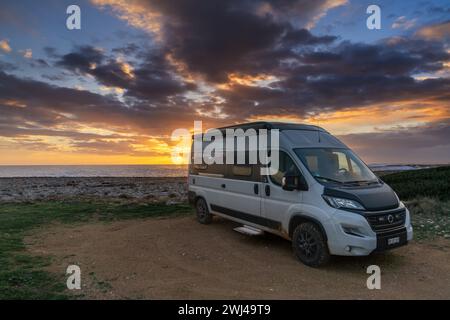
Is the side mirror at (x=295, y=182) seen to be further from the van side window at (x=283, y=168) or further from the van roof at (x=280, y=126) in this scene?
the van roof at (x=280, y=126)

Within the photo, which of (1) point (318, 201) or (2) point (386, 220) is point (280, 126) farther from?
(2) point (386, 220)

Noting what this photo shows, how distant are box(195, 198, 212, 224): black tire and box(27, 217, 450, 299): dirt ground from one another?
2.62 feet

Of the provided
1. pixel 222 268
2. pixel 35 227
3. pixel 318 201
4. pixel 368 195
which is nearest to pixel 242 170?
pixel 318 201

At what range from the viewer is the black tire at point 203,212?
37.3 feet

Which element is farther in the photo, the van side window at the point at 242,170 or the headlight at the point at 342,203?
the van side window at the point at 242,170

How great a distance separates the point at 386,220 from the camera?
22.8 ft

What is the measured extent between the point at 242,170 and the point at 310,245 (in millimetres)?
2977

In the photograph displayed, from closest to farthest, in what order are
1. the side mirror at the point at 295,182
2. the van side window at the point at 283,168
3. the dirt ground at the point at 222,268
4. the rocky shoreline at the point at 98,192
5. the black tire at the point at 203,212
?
the dirt ground at the point at 222,268 < the side mirror at the point at 295,182 < the van side window at the point at 283,168 < the black tire at the point at 203,212 < the rocky shoreline at the point at 98,192


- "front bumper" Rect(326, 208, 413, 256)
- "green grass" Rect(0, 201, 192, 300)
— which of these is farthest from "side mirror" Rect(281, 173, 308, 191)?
"green grass" Rect(0, 201, 192, 300)

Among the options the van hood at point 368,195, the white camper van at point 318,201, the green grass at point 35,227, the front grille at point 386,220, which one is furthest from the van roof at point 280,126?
the green grass at point 35,227

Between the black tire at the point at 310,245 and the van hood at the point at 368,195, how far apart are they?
85cm

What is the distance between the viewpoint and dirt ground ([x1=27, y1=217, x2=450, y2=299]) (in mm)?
5977

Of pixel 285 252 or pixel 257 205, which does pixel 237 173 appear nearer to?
pixel 257 205

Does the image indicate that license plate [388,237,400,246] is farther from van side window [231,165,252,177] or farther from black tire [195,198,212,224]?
black tire [195,198,212,224]
